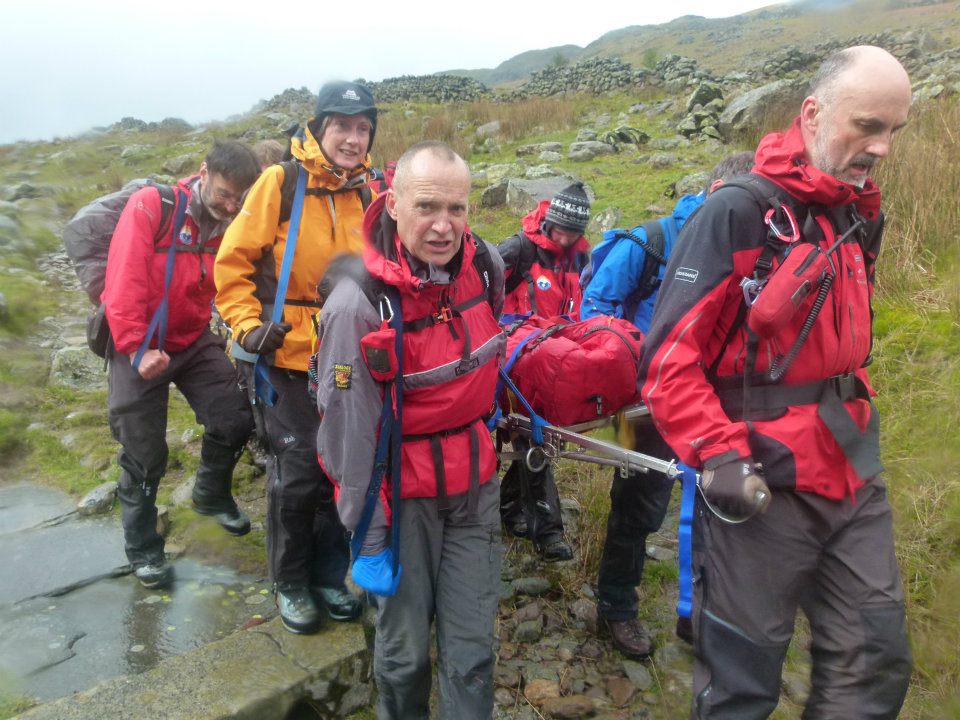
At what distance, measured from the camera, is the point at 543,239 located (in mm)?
4492

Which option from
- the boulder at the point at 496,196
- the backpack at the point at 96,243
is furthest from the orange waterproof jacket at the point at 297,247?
the boulder at the point at 496,196

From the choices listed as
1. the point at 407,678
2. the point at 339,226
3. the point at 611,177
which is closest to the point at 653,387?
the point at 407,678

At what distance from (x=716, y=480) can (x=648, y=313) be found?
179 centimetres

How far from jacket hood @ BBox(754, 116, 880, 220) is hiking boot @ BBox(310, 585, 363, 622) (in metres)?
2.64

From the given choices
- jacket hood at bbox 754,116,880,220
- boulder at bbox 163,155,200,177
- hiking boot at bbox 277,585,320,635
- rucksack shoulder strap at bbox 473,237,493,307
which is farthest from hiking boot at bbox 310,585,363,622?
boulder at bbox 163,155,200,177

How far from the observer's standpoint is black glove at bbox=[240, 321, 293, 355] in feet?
10.7

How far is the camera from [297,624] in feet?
11.1

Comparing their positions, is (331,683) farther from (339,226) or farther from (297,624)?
(339,226)

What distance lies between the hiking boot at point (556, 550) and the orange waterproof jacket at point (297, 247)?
6.09 feet

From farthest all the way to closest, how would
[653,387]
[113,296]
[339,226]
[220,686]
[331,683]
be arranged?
[113,296] < [339,226] < [331,683] < [220,686] < [653,387]

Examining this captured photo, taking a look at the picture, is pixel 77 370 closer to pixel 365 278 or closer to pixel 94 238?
pixel 94 238

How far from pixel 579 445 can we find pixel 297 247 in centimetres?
158

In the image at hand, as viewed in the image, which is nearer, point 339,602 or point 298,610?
point 298,610

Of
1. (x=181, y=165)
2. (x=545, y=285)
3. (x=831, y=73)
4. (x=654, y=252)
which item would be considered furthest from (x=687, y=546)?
(x=181, y=165)
